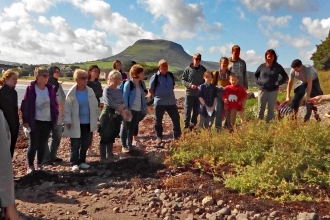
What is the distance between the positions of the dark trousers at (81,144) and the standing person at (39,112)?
0.49 metres

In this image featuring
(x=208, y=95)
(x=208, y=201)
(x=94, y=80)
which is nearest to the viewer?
(x=208, y=201)

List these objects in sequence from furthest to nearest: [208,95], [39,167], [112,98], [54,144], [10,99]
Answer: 1. [208,95]
2. [54,144]
3. [112,98]
4. [39,167]
5. [10,99]

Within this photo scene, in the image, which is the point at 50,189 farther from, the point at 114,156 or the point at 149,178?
the point at 114,156

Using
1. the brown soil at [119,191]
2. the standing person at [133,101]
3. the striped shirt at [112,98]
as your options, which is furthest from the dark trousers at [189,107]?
the striped shirt at [112,98]

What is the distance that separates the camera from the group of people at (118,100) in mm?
6762

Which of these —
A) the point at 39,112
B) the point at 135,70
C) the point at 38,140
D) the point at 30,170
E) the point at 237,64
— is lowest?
the point at 30,170

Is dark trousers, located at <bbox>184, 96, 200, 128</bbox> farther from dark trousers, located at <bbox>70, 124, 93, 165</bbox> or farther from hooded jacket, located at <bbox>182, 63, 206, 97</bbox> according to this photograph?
dark trousers, located at <bbox>70, 124, 93, 165</bbox>

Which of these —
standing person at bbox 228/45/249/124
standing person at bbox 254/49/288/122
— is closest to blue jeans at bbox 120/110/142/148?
standing person at bbox 228/45/249/124

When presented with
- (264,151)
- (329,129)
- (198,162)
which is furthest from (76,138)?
(329,129)

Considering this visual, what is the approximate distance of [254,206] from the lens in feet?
15.9

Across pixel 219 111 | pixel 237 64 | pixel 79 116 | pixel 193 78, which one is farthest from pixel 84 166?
pixel 237 64

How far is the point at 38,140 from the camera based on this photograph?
22.6 ft

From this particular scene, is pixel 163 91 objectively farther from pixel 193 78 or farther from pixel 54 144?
pixel 54 144

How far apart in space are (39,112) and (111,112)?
54.0 inches
